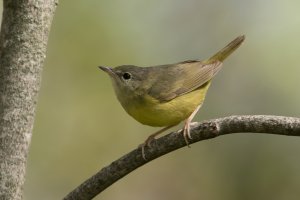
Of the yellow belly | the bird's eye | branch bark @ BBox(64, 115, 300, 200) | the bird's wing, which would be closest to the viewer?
branch bark @ BBox(64, 115, 300, 200)

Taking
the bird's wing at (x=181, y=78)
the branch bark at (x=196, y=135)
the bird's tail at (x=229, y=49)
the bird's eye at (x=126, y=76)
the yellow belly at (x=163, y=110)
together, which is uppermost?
the bird's tail at (x=229, y=49)

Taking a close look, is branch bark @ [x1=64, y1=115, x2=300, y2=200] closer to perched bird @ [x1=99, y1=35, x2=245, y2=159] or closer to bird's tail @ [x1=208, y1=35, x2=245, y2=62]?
perched bird @ [x1=99, y1=35, x2=245, y2=159]

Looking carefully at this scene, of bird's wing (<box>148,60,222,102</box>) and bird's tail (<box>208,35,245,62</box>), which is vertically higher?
bird's tail (<box>208,35,245,62</box>)

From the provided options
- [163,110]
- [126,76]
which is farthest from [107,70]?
[163,110]

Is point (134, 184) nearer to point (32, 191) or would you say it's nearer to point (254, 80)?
point (32, 191)

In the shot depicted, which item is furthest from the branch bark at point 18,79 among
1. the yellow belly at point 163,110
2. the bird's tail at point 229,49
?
the bird's tail at point 229,49

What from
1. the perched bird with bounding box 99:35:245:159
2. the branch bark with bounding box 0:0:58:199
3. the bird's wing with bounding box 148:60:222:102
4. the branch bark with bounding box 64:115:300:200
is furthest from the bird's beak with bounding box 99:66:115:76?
the branch bark with bounding box 0:0:58:199

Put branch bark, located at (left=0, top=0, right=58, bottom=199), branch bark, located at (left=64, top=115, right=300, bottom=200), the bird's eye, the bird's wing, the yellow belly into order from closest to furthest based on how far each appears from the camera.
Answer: branch bark, located at (left=64, top=115, right=300, bottom=200)
branch bark, located at (left=0, top=0, right=58, bottom=199)
the yellow belly
the bird's wing
the bird's eye

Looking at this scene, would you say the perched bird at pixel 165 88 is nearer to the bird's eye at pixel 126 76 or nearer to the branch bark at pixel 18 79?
the bird's eye at pixel 126 76

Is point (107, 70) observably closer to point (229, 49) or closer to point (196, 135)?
point (229, 49)
